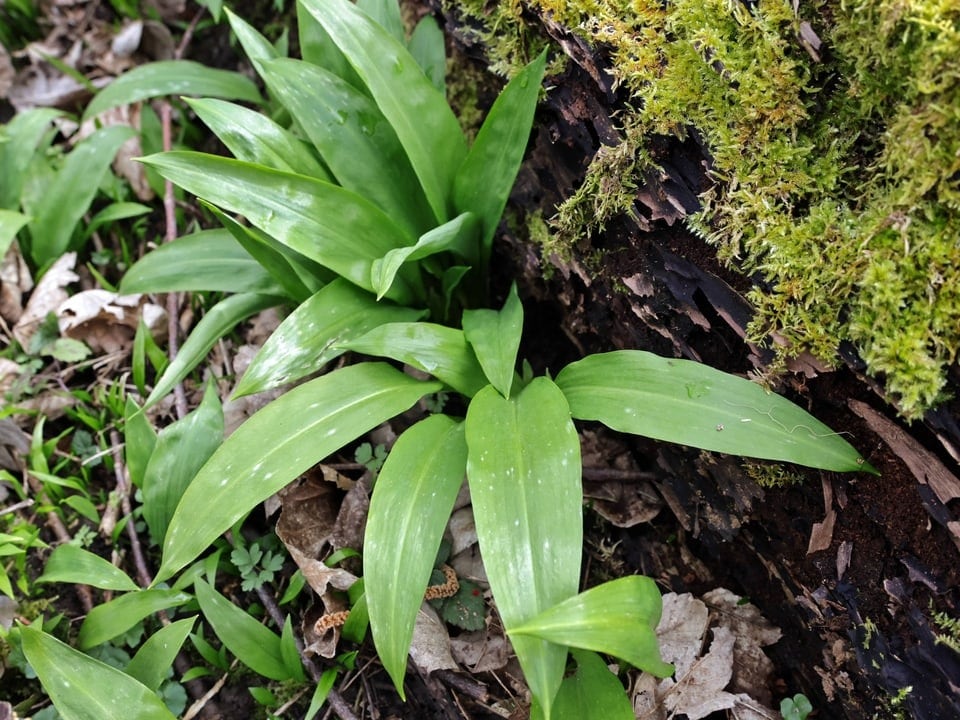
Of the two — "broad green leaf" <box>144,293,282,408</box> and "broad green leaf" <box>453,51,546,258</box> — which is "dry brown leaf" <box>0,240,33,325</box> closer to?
"broad green leaf" <box>144,293,282,408</box>

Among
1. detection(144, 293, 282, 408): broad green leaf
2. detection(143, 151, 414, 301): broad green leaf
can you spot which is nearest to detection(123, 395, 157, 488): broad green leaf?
detection(144, 293, 282, 408): broad green leaf

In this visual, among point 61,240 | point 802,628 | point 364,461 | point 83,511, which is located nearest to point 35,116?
point 61,240

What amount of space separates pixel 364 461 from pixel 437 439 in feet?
1.26

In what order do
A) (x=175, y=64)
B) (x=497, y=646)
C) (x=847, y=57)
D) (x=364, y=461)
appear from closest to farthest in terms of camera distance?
(x=847, y=57), (x=497, y=646), (x=364, y=461), (x=175, y=64)

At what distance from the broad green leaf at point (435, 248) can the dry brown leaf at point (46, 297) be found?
4.33ft

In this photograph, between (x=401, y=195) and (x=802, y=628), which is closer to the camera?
(x=802, y=628)

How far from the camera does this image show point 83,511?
1925mm

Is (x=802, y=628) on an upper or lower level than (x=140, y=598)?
upper

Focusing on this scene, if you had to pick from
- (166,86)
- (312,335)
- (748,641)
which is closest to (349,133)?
(312,335)

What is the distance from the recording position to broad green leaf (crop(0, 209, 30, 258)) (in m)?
2.20

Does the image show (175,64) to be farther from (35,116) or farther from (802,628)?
(802,628)

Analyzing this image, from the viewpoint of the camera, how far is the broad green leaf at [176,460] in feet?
5.79

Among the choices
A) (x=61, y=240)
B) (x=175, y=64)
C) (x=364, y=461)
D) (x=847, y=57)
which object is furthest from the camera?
(x=175, y=64)

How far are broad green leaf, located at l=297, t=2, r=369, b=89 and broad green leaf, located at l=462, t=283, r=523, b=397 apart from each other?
2.60 feet
